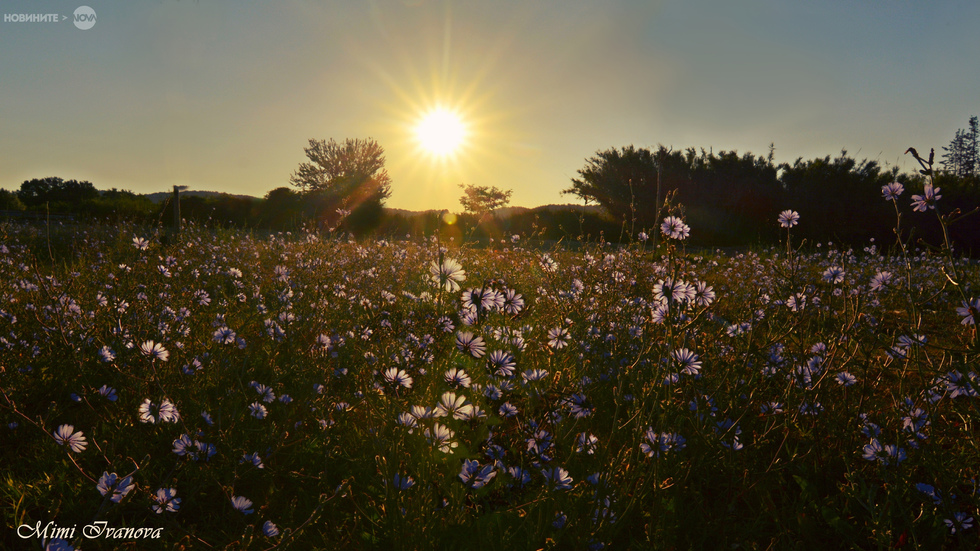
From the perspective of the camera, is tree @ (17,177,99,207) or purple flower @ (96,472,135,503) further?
tree @ (17,177,99,207)

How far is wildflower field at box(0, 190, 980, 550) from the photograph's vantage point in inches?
63.8

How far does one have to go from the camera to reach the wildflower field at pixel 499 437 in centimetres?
162

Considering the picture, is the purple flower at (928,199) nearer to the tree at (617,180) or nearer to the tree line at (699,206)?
the tree line at (699,206)

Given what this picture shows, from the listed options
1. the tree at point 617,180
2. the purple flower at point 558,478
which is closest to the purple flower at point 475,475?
the purple flower at point 558,478

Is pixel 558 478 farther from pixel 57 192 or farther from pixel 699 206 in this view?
pixel 57 192

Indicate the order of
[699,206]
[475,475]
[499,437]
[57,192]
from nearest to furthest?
1. [475,475]
2. [499,437]
3. [699,206]
4. [57,192]

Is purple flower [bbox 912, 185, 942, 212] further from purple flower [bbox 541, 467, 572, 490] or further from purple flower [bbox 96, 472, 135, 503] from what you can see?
purple flower [bbox 96, 472, 135, 503]

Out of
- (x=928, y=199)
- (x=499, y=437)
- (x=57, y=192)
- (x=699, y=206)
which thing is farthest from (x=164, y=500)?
(x=57, y=192)

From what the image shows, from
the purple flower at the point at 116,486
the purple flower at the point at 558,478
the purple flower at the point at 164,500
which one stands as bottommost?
the purple flower at the point at 164,500

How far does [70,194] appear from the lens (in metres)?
28.3

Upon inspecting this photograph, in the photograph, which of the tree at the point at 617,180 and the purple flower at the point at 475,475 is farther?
the tree at the point at 617,180

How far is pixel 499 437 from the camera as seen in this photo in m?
1.96

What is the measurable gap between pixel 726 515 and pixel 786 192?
1750 cm

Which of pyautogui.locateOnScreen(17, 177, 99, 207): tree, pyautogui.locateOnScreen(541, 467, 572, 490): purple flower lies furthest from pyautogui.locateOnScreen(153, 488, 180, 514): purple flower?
pyautogui.locateOnScreen(17, 177, 99, 207): tree
